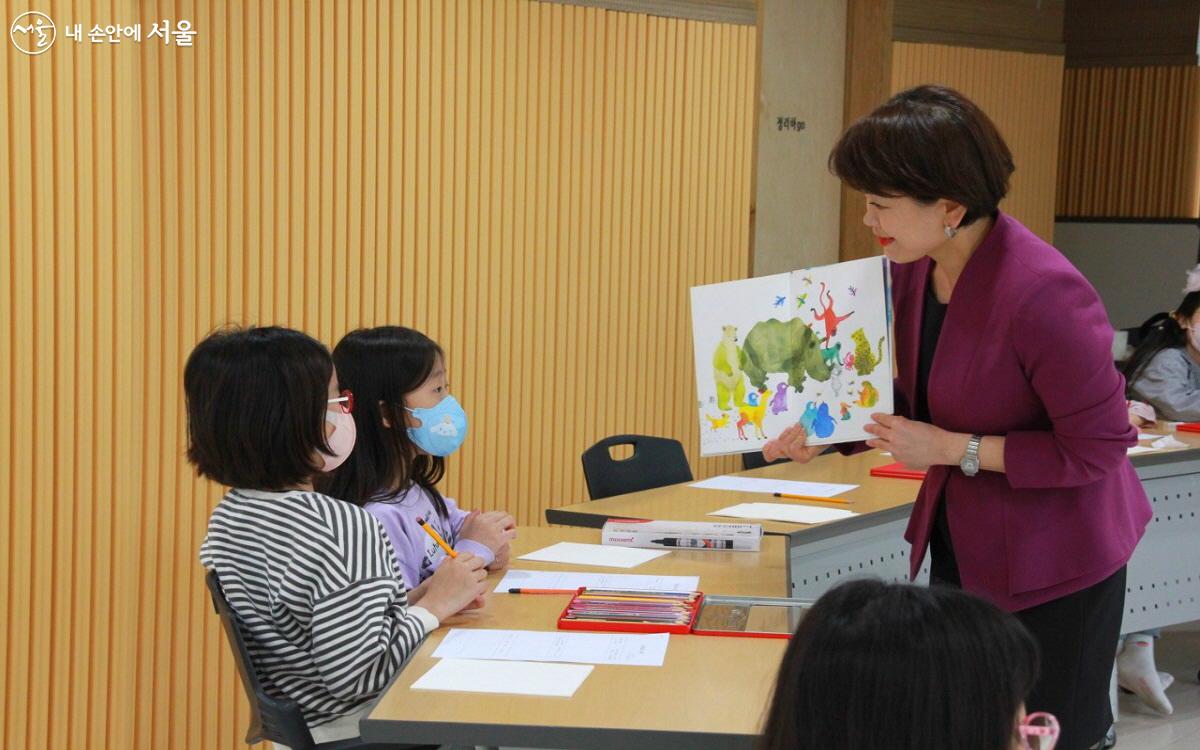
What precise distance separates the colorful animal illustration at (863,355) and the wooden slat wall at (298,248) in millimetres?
2293

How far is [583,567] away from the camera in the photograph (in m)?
3.05

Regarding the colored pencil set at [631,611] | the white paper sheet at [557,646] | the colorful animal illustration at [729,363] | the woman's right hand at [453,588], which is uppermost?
the colorful animal illustration at [729,363]

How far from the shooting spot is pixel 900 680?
1189 mm

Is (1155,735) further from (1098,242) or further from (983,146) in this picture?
(1098,242)

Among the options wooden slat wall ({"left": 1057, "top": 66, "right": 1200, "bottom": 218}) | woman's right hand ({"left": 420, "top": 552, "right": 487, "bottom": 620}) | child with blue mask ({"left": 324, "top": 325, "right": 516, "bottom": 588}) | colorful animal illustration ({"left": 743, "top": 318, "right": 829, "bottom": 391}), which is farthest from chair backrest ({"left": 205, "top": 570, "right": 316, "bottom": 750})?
wooden slat wall ({"left": 1057, "top": 66, "right": 1200, "bottom": 218})

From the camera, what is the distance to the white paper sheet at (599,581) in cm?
280

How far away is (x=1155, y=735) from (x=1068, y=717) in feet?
10.4

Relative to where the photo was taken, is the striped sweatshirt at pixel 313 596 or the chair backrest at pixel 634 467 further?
the chair backrest at pixel 634 467

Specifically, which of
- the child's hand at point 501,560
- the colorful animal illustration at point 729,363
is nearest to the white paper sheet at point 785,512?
the colorful animal illustration at point 729,363

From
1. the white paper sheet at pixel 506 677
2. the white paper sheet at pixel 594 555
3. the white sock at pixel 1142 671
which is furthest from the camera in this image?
the white sock at pixel 1142 671

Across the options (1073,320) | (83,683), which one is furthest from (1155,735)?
(83,683)

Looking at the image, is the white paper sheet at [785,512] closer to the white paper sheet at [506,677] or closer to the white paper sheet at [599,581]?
the white paper sheet at [599,581]

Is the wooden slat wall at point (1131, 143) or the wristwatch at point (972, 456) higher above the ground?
the wooden slat wall at point (1131, 143)

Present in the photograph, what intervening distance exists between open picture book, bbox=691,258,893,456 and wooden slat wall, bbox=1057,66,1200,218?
6953mm
